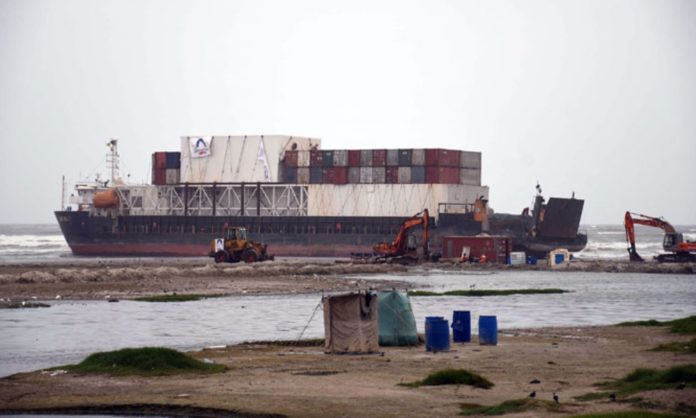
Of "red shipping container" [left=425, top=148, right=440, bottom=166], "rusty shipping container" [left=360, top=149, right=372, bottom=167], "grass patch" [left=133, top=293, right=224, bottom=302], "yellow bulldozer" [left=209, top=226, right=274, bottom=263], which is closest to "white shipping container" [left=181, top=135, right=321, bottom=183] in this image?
"rusty shipping container" [left=360, top=149, right=372, bottom=167]

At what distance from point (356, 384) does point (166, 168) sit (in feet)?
359

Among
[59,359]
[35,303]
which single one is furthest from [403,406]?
[35,303]

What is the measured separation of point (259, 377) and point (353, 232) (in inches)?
3517

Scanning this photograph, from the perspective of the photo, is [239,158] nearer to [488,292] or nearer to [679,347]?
[488,292]

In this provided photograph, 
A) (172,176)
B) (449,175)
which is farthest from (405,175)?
(172,176)

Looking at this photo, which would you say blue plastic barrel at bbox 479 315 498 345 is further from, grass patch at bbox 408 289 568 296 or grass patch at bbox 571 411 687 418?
grass patch at bbox 408 289 568 296

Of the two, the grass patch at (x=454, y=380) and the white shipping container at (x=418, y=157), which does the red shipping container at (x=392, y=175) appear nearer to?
the white shipping container at (x=418, y=157)

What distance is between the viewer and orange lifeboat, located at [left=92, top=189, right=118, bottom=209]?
124438 millimetres

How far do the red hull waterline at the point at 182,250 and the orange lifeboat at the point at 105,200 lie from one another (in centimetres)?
481

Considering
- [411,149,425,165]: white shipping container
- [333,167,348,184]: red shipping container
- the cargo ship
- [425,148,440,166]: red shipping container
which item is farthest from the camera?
[333,167,348,184]: red shipping container

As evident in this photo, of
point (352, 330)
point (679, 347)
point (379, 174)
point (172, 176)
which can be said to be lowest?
point (679, 347)

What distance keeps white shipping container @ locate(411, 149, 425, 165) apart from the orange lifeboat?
34231mm

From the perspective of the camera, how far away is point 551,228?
Answer: 99.4 m

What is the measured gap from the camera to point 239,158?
12175 cm
